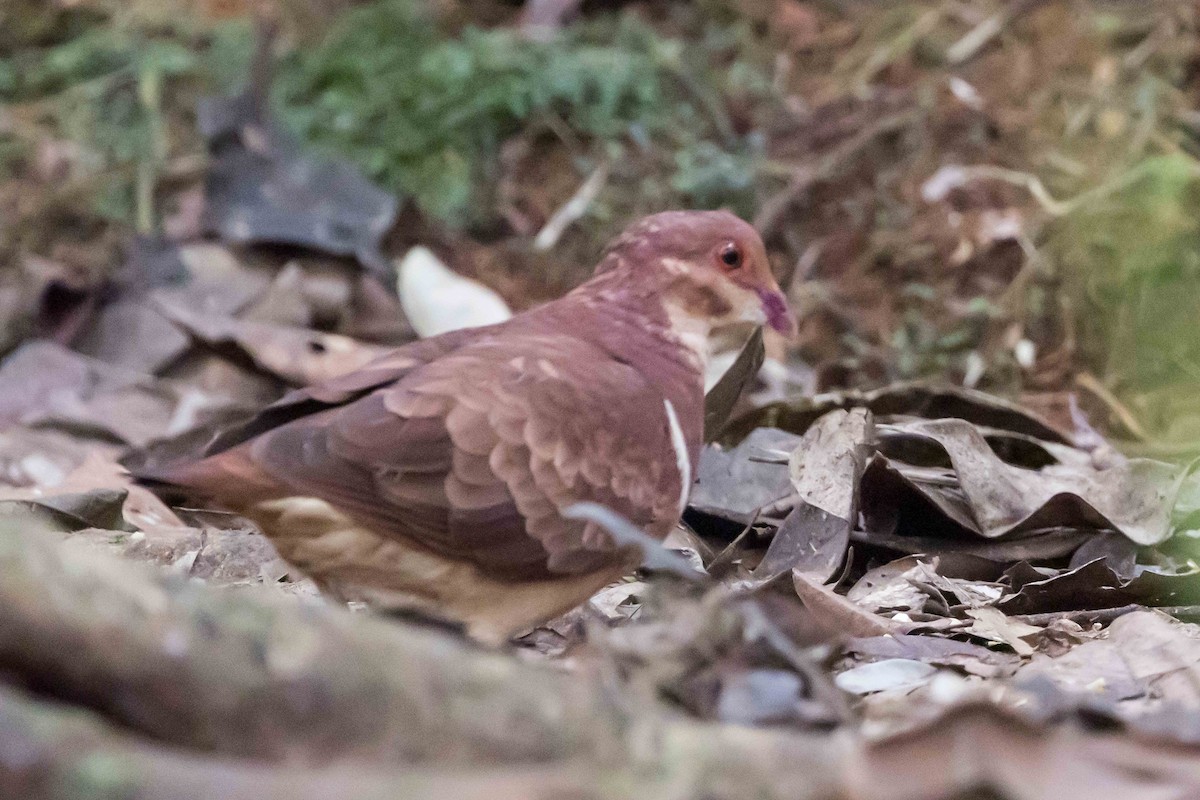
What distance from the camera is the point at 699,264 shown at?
302 centimetres

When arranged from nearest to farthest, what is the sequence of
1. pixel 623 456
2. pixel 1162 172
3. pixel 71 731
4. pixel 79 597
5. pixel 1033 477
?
1. pixel 71 731
2. pixel 79 597
3. pixel 623 456
4. pixel 1033 477
5. pixel 1162 172

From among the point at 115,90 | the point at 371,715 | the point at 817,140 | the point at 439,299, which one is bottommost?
the point at 439,299

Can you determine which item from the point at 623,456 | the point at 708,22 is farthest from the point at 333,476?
the point at 708,22

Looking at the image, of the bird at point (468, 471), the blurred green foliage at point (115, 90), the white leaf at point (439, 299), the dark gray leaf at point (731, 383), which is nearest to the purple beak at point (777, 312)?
the dark gray leaf at point (731, 383)

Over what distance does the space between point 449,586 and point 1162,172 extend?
3649 millimetres

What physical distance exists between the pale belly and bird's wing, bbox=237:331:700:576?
38 millimetres

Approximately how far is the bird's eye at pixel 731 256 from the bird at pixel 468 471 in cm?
30

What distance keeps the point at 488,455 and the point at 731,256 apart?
2.55 ft

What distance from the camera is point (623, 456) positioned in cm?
264

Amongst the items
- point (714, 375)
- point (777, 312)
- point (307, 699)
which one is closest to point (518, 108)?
point (714, 375)

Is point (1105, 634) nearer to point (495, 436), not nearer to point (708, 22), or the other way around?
point (495, 436)

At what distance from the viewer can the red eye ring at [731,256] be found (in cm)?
301

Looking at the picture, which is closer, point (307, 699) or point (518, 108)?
point (307, 699)

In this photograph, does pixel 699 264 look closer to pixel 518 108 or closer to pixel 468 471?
pixel 468 471
